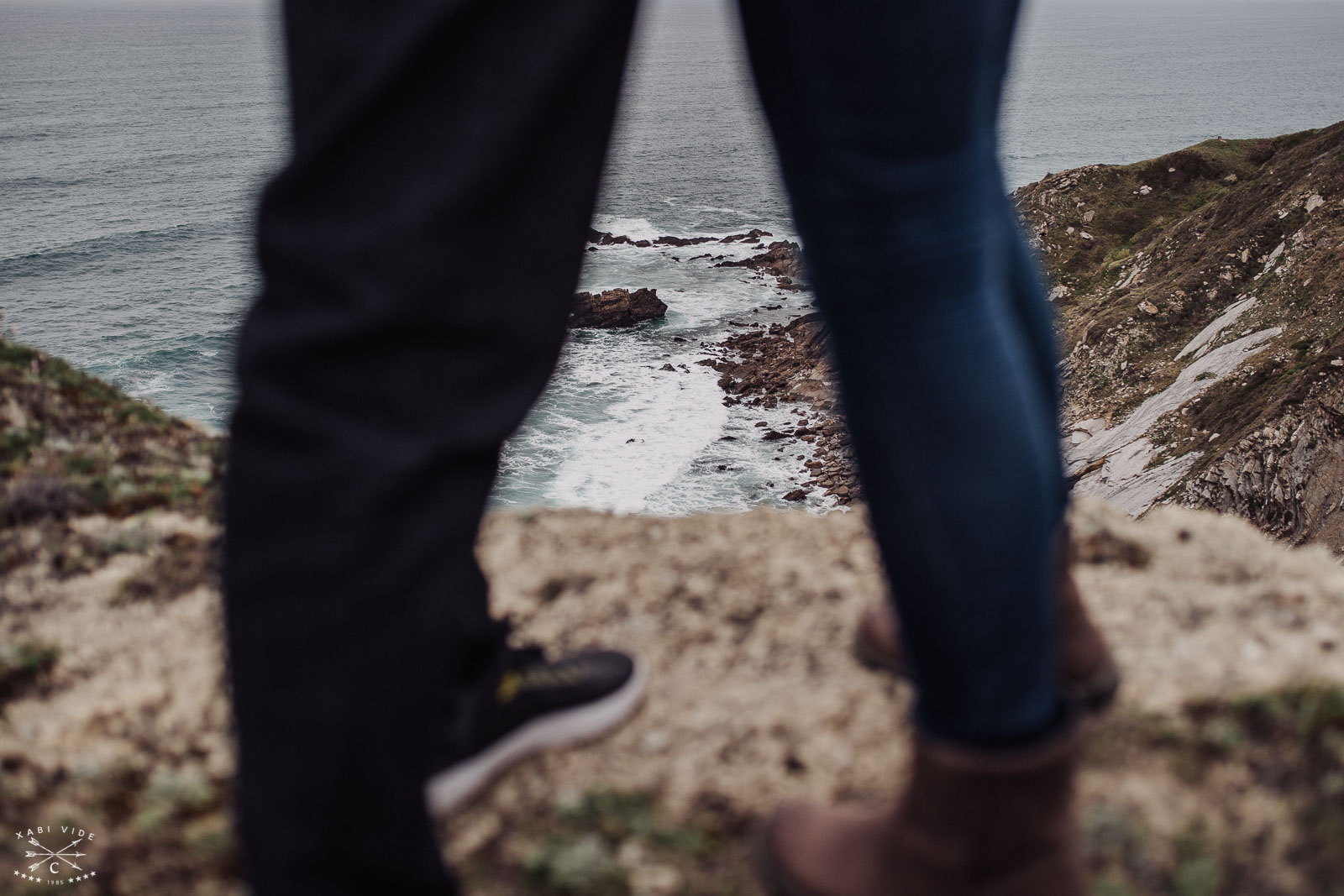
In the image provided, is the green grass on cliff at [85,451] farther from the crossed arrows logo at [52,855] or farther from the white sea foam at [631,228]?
the white sea foam at [631,228]

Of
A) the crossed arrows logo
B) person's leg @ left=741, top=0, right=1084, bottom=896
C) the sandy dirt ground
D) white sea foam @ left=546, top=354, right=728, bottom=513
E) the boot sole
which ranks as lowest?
white sea foam @ left=546, top=354, right=728, bottom=513

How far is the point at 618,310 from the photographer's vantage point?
141ft

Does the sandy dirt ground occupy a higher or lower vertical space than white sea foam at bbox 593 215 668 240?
higher

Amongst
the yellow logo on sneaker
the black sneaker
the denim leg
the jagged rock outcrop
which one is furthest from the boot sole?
the jagged rock outcrop

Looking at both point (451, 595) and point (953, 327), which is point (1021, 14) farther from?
point (451, 595)

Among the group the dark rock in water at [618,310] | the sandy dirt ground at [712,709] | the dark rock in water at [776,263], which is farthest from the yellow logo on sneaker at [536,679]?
the dark rock in water at [776,263]

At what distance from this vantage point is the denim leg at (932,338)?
1151mm

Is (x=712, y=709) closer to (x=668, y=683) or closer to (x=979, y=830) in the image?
(x=668, y=683)

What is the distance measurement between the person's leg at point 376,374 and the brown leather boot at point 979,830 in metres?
0.78

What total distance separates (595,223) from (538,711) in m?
35.0

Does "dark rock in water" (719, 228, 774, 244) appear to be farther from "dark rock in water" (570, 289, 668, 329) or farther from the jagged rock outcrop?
the jagged rock outcrop

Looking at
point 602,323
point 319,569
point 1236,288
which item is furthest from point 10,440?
point 602,323

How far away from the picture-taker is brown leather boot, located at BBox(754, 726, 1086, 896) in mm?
1287

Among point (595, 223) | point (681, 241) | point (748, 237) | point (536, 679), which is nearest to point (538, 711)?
point (536, 679)
